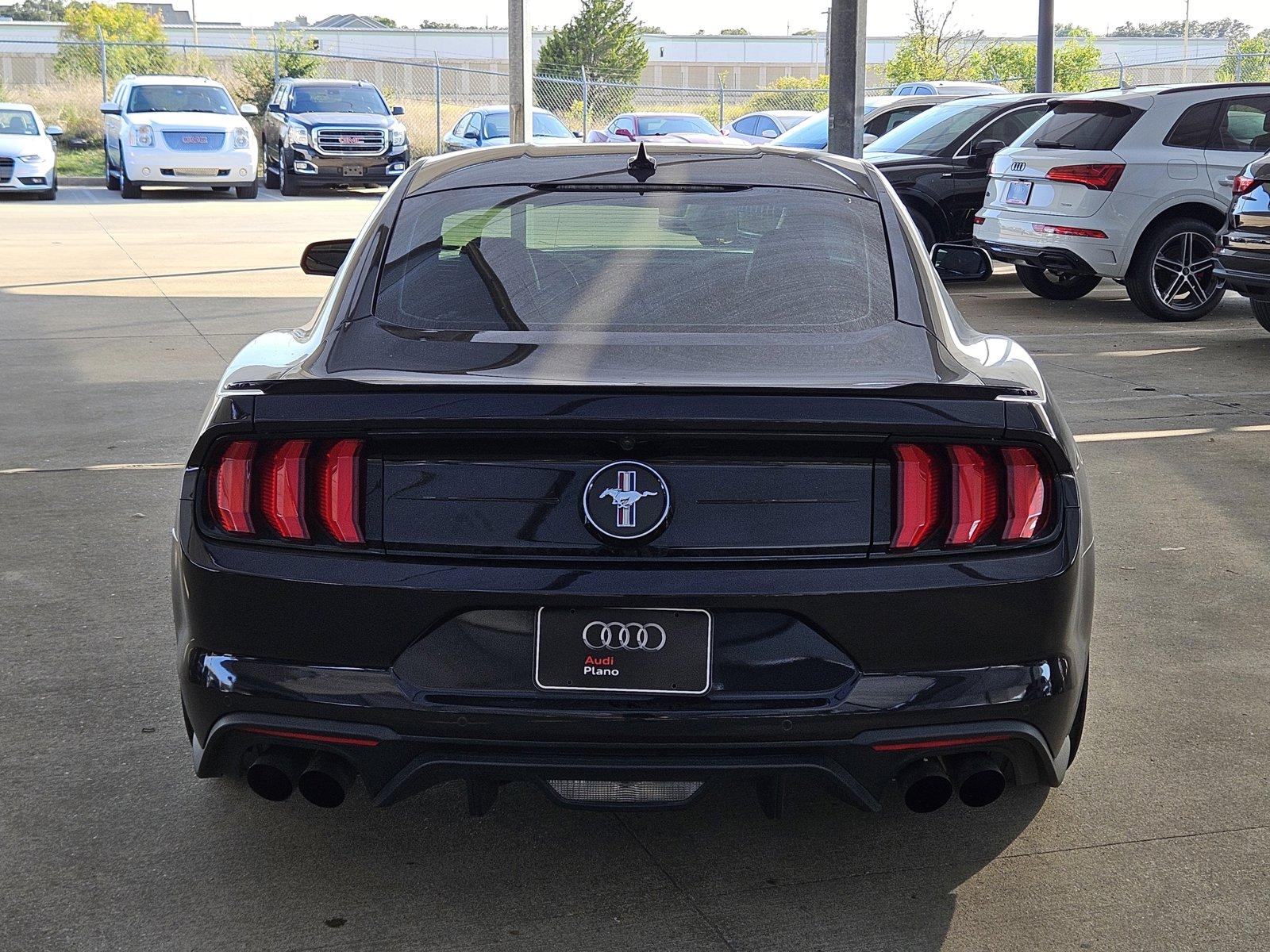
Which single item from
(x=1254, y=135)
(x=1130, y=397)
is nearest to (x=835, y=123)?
(x=1254, y=135)

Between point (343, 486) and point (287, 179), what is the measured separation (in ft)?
78.6

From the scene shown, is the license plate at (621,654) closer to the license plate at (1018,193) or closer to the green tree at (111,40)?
the license plate at (1018,193)

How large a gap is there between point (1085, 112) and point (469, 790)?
10137 mm

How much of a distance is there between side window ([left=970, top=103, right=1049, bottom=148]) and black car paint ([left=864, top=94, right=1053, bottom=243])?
4 cm

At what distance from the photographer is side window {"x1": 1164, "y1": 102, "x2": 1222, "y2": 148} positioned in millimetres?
11094

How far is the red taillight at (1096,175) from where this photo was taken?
428 inches

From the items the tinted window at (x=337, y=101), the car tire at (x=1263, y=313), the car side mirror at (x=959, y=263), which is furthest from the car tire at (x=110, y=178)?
the car side mirror at (x=959, y=263)

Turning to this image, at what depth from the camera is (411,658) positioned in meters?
2.51

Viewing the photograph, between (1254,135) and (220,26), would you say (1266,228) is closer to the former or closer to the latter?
Result: (1254,135)

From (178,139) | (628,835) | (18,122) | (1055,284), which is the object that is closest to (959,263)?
(628,835)

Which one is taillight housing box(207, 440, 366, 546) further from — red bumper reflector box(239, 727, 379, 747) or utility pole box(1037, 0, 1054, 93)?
utility pole box(1037, 0, 1054, 93)

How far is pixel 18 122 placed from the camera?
23891 mm

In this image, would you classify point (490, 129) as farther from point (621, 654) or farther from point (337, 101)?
point (621, 654)

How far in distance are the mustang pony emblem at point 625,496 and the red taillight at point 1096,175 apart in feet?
30.7
